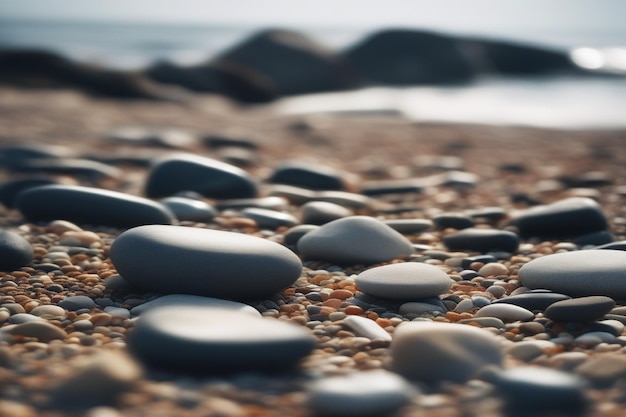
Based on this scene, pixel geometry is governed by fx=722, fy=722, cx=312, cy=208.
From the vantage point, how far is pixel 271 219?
9.52 feet

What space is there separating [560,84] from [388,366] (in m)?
15.6

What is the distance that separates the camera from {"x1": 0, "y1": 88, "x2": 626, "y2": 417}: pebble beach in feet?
4.27

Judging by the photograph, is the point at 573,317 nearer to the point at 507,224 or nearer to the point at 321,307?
the point at 321,307

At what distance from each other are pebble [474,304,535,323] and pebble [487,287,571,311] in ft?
0.11

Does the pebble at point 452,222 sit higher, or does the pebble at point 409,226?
the pebble at point 452,222

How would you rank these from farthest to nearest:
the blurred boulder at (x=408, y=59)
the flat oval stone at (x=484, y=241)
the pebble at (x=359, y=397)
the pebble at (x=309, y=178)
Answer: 1. the blurred boulder at (x=408, y=59)
2. the pebble at (x=309, y=178)
3. the flat oval stone at (x=484, y=241)
4. the pebble at (x=359, y=397)

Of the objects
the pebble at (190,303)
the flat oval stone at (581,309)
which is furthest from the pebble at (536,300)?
the pebble at (190,303)

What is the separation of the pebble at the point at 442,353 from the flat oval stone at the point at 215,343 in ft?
0.64

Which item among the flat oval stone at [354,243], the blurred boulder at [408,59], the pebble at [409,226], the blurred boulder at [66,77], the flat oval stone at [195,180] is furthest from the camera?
the blurred boulder at [408,59]

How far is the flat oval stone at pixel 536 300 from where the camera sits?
190 centimetres

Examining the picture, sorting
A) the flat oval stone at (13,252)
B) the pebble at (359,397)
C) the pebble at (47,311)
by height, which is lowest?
the pebble at (359,397)

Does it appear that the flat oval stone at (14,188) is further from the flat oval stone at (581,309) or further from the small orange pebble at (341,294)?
the flat oval stone at (581,309)

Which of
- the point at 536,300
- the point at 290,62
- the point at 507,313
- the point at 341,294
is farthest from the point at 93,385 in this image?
the point at 290,62

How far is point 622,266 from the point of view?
201 cm
